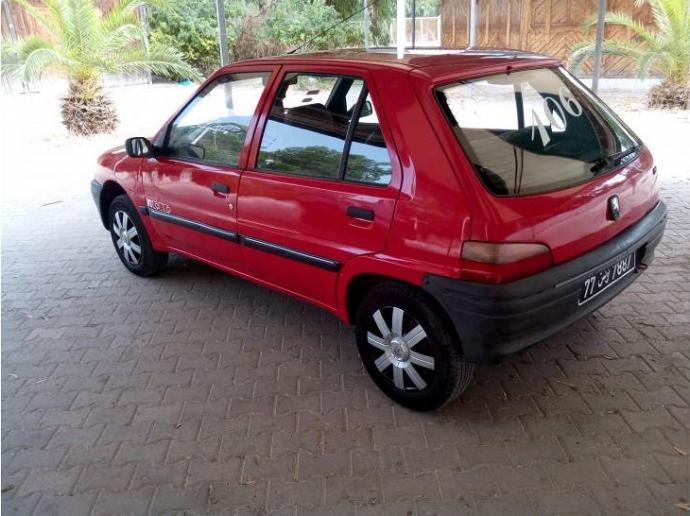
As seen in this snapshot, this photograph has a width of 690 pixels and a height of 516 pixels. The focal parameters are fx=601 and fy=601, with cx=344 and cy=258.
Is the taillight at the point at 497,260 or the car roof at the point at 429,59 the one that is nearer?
the taillight at the point at 497,260

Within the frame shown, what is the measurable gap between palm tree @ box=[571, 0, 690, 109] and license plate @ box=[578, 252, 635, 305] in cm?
937

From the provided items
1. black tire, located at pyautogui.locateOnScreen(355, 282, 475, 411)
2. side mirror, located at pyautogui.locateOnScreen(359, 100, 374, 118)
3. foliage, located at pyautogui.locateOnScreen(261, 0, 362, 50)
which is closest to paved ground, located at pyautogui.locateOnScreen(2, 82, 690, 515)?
black tire, located at pyautogui.locateOnScreen(355, 282, 475, 411)

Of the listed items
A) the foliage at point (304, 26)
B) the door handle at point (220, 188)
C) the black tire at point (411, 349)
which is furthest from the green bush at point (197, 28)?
the black tire at point (411, 349)

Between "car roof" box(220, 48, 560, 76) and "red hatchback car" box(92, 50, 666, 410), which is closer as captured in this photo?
"red hatchback car" box(92, 50, 666, 410)

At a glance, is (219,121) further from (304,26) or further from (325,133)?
(304,26)

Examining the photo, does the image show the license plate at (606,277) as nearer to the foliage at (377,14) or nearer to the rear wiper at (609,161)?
the rear wiper at (609,161)

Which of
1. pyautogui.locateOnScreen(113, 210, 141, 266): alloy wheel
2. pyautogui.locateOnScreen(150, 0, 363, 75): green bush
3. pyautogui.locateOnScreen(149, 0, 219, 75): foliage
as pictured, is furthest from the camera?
pyautogui.locateOnScreen(150, 0, 363, 75): green bush

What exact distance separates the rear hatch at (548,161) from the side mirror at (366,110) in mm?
356

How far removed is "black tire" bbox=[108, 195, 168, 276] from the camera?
15.5ft

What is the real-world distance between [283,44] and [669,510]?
20.1 meters

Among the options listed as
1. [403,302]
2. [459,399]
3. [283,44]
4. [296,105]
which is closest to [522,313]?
[403,302]

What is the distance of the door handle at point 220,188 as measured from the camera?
368 centimetres

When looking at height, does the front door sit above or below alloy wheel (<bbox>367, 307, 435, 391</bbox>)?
above

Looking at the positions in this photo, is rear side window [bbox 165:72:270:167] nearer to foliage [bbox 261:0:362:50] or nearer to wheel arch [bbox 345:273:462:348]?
wheel arch [bbox 345:273:462:348]
